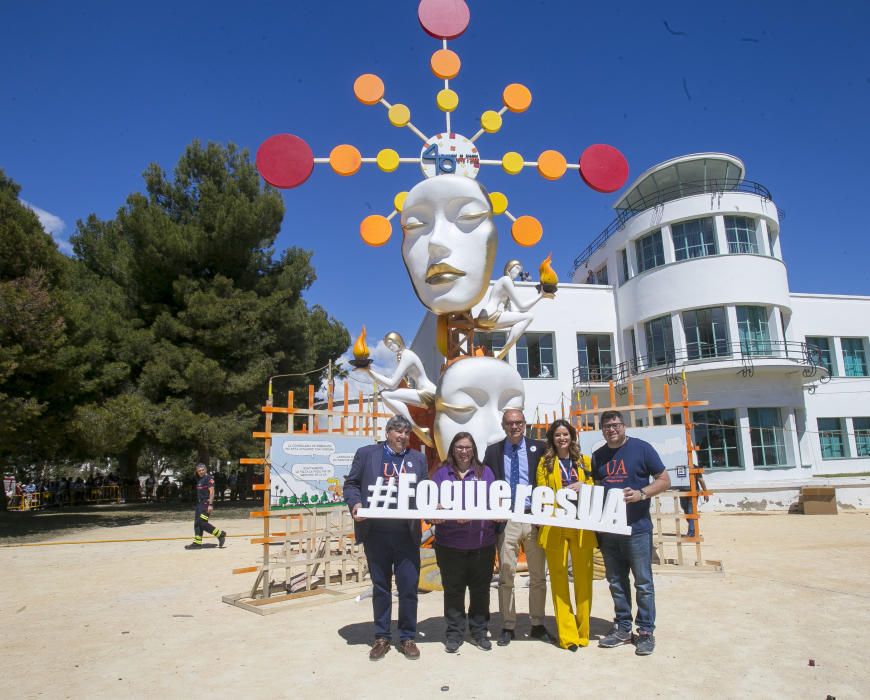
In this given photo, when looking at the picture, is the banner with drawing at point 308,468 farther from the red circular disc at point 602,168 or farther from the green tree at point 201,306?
the green tree at point 201,306

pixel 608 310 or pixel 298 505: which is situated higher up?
pixel 608 310

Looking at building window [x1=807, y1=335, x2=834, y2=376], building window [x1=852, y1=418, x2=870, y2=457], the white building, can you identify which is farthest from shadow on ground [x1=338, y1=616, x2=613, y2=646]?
building window [x1=852, y1=418, x2=870, y2=457]

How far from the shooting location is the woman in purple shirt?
3.94 meters

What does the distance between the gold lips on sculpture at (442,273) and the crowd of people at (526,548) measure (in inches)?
80.3

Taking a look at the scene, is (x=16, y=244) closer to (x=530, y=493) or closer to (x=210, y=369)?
(x=210, y=369)

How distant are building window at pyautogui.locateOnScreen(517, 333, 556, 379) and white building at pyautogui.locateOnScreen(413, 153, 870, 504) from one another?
5cm

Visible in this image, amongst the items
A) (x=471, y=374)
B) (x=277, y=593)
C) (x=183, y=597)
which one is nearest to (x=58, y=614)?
(x=183, y=597)

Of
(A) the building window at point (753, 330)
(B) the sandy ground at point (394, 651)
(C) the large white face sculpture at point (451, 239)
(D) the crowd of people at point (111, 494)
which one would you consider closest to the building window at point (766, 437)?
(A) the building window at point (753, 330)

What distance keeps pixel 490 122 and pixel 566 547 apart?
4.72m

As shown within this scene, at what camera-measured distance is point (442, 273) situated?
5.90m

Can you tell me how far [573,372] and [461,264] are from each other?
49.6 feet

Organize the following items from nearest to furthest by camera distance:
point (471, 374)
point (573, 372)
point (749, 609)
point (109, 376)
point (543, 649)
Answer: point (543, 649), point (749, 609), point (471, 374), point (109, 376), point (573, 372)

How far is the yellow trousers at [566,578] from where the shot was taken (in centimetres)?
401

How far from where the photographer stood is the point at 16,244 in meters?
12.6
